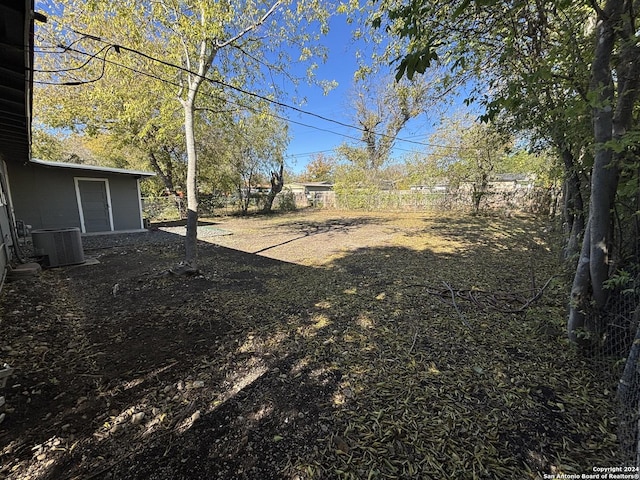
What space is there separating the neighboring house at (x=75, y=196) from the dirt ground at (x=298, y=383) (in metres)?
6.25

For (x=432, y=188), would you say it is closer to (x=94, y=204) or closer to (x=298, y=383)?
(x=94, y=204)

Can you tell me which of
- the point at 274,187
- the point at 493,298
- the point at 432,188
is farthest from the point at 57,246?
the point at 432,188

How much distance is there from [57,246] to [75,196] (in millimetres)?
5331

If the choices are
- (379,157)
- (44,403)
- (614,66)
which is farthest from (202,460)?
(379,157)

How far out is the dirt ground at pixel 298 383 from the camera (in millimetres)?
1416

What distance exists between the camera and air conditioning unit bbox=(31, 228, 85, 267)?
5.11 m

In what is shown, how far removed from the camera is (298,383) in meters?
2.02

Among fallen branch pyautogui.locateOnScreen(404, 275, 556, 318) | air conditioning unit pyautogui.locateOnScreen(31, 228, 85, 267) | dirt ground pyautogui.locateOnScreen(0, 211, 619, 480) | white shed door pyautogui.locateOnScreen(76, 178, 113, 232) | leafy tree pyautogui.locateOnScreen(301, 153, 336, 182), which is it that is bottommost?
dirt ground pyautogui.locateOnScreen(0, 211, 619, 480)

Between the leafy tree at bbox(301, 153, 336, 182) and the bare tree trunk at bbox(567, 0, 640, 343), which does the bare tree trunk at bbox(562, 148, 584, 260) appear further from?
the leafy tree at bbox(301, 153, 336, 182)

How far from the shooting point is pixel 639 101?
196 cm

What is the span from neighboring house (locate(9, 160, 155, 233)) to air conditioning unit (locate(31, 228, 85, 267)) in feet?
14.3

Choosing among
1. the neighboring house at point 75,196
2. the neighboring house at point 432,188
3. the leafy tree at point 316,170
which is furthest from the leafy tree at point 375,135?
the leafy tree at point 316,170

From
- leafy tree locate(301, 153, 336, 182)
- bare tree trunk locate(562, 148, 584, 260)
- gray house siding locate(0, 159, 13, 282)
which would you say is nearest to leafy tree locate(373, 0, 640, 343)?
bare tree trunk locate(562, 148, 584, 260)

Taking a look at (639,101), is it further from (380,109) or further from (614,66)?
(380,109)
